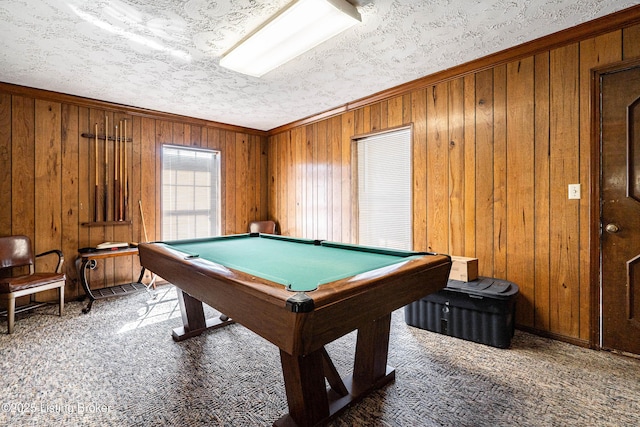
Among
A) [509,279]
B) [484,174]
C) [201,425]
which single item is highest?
[484,174]

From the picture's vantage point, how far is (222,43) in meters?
2.42

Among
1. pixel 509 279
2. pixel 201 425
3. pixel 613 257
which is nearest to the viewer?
pixel 201 425

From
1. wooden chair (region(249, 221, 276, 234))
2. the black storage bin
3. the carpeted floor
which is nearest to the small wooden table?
the carpeted floor

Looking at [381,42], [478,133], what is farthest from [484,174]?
[381,42]

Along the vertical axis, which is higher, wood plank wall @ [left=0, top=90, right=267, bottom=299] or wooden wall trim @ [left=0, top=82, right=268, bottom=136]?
wooden wall trim @ [left=0, top=82, right=268, bottom=136]

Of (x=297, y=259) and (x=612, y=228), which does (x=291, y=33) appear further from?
(x=612, y=228)

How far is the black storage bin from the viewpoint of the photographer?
230 centimetres

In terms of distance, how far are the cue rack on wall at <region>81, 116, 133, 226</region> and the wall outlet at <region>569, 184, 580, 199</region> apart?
4691mm

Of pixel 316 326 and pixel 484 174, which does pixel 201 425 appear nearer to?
pixel 316 326

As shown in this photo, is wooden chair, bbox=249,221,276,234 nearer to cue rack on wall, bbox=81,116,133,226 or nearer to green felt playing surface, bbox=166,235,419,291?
cue rack on wall, bbox=81,116,133,226

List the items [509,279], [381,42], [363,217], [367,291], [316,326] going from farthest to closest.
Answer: [363,217], [509,279], [381,42], [367,291], [316,326]

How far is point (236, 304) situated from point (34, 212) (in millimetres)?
3570

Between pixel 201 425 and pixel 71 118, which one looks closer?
pixel 201 425

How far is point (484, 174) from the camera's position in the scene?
2801 mm
